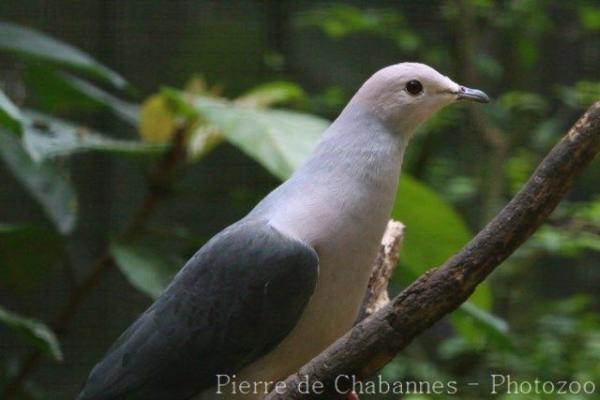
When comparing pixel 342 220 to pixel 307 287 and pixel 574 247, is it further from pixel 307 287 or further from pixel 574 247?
pixel 574 247

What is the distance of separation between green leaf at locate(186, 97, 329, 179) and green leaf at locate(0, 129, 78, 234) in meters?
0.33

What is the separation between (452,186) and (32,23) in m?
1.21

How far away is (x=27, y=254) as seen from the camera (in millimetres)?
1995

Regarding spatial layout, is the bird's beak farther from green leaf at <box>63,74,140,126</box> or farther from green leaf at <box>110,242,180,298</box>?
green leaf at <box>63,74,140,126</box>

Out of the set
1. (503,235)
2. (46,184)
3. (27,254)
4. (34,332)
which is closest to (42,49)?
(46,184)

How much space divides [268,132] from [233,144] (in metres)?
0.46

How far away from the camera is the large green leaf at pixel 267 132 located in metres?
1.69

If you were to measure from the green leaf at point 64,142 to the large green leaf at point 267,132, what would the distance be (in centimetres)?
13

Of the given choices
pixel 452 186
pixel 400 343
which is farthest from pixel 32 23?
pixel 400 343

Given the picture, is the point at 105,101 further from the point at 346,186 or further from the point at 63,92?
the point at 346,186

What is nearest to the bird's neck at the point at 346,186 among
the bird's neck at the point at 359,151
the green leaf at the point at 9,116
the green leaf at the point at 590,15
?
the bird's neck at the point at 359,151

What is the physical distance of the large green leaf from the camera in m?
1.69

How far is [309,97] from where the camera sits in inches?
107

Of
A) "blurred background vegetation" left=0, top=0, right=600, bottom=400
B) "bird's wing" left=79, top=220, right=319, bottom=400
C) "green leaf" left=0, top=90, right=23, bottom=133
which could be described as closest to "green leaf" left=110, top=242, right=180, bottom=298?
"blurred background vegetation" left=0, top=0, right=600, bottom=400
